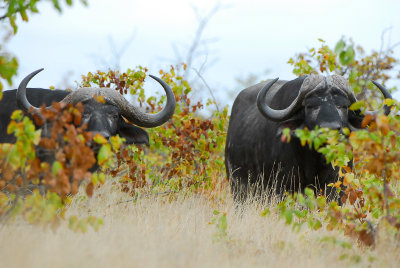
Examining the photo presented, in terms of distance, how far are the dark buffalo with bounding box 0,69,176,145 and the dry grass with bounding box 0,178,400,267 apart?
0.88 m

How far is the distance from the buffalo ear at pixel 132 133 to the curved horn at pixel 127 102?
0.42 feet

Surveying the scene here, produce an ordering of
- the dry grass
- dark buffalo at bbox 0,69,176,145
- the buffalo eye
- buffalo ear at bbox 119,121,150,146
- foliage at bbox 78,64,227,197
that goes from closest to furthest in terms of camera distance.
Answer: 1. the dry grass
2. dark buffalo at bbox 0,69,176,145
3. the buffalo eye
4. buffalo ear at bbox 119,121,150,146
5. foliage at bbox 78,64,227,197

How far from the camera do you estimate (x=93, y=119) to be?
5484mm

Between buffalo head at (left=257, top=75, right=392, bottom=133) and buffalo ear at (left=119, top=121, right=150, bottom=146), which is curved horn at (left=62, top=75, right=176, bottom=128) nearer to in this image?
buffalo ear at (left=119, top=121, right=150, bottom=146)

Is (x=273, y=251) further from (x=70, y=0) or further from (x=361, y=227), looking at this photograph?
(x=70, y=0)

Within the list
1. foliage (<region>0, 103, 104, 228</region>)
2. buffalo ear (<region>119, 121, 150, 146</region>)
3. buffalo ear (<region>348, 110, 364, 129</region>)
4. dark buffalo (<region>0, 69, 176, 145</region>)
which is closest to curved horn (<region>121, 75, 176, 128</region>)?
dark buffalo (<region>0, 69, 176, 145</region>)

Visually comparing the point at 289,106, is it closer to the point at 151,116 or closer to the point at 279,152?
the point at 279,152

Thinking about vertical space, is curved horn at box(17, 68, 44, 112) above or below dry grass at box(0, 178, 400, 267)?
above

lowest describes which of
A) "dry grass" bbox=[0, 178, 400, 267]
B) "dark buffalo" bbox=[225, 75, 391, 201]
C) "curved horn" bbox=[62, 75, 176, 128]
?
"dry grass" bbox=[0, 178, 400, 267]

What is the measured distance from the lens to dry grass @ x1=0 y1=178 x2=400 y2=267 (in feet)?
10.8

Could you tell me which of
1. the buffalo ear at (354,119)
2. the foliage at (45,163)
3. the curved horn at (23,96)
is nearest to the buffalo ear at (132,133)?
the curved horn at (23,96)

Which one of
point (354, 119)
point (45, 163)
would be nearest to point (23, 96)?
point (45, 163)

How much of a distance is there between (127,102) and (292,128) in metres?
1.76

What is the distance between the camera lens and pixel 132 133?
20.4 ft
